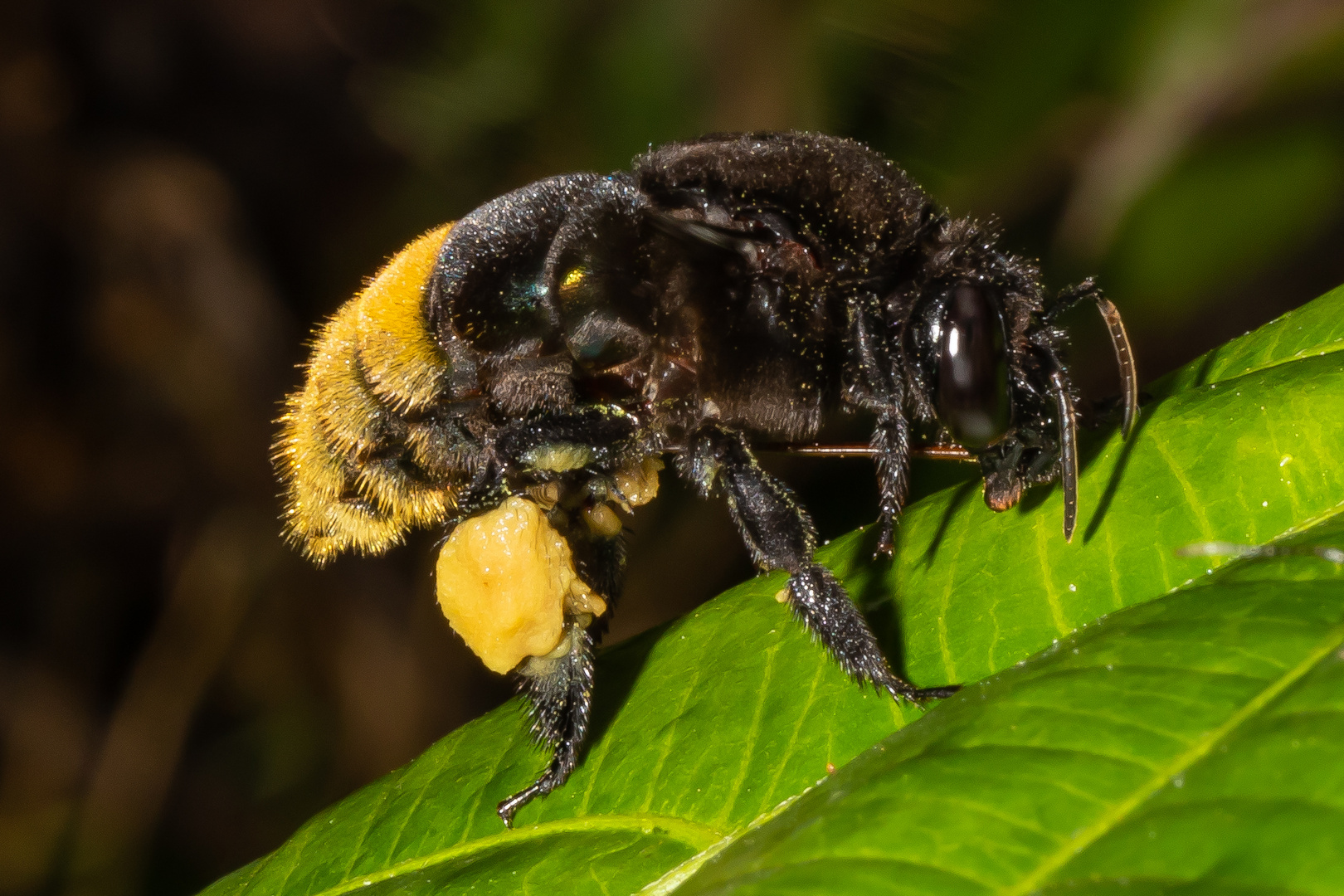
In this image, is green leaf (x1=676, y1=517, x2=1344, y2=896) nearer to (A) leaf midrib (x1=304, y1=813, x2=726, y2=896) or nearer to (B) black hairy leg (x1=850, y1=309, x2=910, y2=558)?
(A) leaf midrib (x1=304, y1=813, x2=726, y2=896)

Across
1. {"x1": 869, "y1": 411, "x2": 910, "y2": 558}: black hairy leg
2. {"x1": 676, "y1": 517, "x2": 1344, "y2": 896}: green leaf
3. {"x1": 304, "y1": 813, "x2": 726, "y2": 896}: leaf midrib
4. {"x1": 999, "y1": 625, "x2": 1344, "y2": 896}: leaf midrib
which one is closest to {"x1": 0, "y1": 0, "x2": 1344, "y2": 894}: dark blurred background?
{"x1": 869, "y1": 411, "x2": 910, "y2": 558}: black hairy leg

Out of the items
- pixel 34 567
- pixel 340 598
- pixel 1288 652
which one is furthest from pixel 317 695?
pixel 1288 652

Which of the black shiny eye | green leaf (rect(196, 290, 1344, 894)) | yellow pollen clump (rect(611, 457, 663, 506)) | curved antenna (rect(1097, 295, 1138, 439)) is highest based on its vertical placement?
yellow pollen clump (rect(611, 457, 663, 506))

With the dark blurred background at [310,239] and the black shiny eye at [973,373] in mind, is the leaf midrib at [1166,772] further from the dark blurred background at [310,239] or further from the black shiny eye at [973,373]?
the dark blurred background at [310,239]

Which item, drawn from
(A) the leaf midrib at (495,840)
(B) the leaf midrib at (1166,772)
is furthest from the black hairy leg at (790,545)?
(B) the leaf midrib at (1166,772)

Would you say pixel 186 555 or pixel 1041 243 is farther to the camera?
pixel 186 555

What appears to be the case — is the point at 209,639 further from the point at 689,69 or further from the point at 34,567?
the point at 689,69
